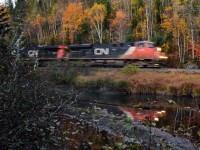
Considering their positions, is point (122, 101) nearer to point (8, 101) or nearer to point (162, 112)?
point (162, 112)

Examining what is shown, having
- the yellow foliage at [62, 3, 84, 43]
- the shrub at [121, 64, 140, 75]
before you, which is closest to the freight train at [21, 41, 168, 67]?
the shrub at [121, 64, 140, 75]

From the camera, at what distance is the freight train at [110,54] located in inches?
1243

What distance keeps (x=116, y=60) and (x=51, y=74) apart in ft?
25.2

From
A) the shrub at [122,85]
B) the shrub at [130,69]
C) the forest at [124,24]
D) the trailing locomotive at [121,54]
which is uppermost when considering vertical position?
the forest at [124,24]

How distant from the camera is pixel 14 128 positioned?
639 cm

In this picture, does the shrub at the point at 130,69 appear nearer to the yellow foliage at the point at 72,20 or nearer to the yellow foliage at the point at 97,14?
the yellow foliage at the point at 97,14

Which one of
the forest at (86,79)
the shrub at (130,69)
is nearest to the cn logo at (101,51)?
the forest at (86,79)

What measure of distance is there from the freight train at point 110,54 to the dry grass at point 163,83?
2.32 m

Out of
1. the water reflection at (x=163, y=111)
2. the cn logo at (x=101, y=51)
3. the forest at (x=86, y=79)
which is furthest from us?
the cn logo at (x=101, y=51)

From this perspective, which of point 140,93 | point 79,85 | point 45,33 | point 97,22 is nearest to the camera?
point 140,93

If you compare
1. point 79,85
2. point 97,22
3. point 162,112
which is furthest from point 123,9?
point 162,112

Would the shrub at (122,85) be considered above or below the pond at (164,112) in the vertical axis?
above

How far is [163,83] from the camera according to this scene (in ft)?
93.7

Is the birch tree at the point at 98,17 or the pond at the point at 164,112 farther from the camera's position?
the birch tree at the point at 98,17
